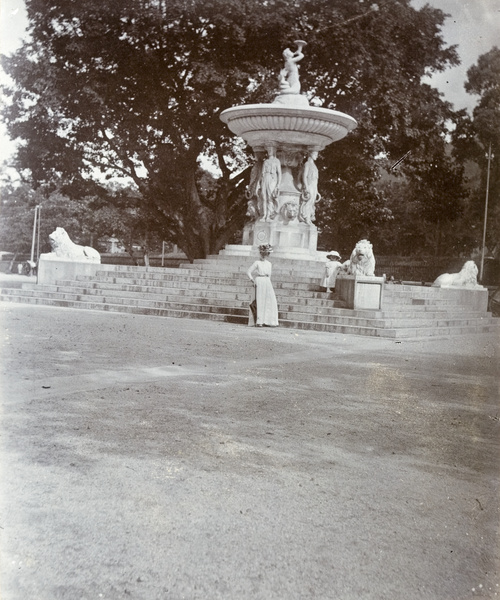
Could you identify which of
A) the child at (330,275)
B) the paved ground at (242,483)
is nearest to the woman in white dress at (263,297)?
the child at (330,275)

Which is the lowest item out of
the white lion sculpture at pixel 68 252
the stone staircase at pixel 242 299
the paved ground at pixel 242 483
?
the paved ground at pixel 242 483

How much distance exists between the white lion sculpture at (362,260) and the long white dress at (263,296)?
6.68ft

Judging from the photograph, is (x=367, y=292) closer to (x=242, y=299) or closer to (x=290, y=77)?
(x=242, y=299)

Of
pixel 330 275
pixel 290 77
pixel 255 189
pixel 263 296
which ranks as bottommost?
pixel 263 296

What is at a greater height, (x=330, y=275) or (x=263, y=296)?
(x=330, y=275)

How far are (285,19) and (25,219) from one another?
2535 cm

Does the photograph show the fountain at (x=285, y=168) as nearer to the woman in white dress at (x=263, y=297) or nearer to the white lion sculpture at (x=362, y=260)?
the white lion sculpture at (x=362, y=260)

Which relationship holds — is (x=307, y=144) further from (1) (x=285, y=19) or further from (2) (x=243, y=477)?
(2) (x=243, y=477)

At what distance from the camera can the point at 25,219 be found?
4472cm

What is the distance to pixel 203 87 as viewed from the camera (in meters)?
26.0

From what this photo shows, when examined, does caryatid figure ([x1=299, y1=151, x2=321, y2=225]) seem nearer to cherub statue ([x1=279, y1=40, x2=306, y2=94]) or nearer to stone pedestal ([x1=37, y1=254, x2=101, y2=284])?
→ cherub statue ([x1=279, y1=40, x2=306, y2=94])

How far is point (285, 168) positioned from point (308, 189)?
100cm

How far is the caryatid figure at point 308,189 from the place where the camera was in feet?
67.5

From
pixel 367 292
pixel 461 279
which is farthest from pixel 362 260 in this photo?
pixel 461 279
